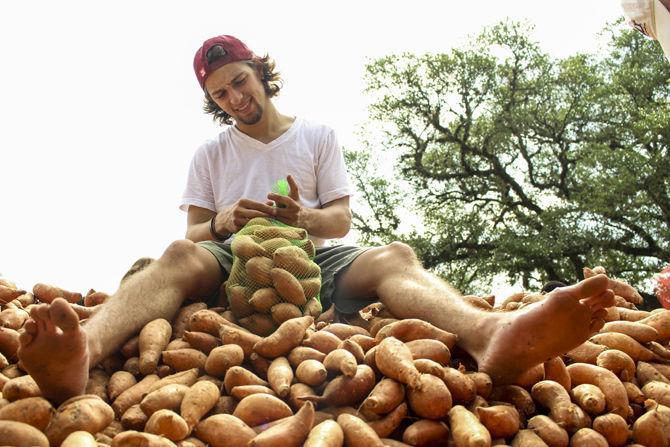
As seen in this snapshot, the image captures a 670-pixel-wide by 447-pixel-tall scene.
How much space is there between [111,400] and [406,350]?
37.9 inches

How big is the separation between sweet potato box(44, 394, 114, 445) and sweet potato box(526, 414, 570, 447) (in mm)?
1220

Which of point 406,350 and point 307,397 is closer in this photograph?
point 307,397

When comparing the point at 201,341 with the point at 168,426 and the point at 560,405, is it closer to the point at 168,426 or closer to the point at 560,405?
the point at 168,426

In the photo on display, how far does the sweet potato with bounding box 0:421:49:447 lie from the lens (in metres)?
1.67

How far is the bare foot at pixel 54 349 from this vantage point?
185cm

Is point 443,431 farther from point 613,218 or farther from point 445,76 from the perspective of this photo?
point 445,76

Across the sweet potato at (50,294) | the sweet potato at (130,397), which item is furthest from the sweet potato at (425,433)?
the sweet potato at (50,294)

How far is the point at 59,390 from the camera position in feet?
6.37

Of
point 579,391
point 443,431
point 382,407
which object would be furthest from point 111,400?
point 579,391

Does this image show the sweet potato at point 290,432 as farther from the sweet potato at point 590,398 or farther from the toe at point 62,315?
the sweet potato at point 590,398

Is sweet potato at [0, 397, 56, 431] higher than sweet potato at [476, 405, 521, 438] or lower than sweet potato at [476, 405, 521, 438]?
higher

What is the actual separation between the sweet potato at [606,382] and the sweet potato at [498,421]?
0.41 meters

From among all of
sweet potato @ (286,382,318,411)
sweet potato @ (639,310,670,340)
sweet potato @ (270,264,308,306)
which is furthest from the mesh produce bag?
sweet potato @ (639,310,670,340)

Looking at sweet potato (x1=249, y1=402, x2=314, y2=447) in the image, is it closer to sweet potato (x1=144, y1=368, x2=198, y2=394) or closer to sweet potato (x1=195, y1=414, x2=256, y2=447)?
sweet potato (x1=195, y1=414, x2=256, y2=447)
